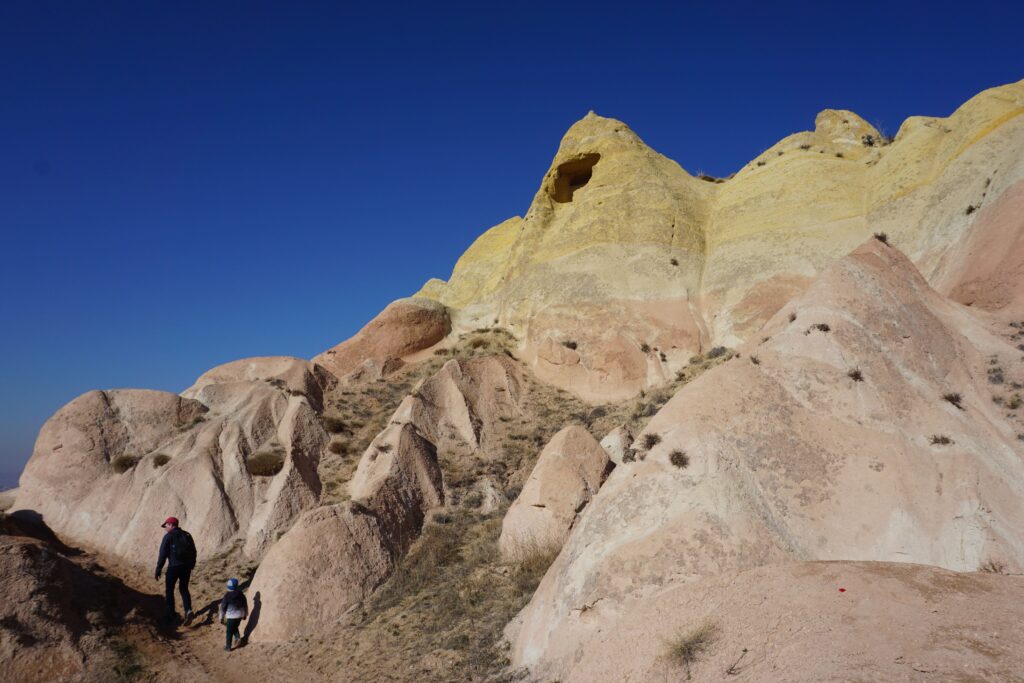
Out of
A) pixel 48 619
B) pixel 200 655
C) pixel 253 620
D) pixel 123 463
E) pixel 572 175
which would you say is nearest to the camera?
pixel 48 619

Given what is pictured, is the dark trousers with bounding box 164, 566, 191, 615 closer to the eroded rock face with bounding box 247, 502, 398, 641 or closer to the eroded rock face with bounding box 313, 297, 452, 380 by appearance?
the eroded rock face with bounding box 247, 502, 398, 641

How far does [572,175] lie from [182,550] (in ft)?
82.4

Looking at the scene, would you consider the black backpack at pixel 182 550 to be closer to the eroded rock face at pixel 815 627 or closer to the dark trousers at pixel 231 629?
the dark trousers at pixel 231 629

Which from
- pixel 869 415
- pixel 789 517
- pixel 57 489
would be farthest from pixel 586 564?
pixel 57 489

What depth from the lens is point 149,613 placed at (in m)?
11.9

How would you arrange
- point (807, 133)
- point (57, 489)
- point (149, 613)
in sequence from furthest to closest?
point (807, 133)
point (57, 489)
point (149, 613)

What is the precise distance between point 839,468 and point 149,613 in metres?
13.3

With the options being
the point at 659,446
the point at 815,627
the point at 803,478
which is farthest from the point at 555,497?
the point at 815,627

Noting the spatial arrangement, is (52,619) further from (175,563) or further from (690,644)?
(690,644)

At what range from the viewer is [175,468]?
16.7 metres

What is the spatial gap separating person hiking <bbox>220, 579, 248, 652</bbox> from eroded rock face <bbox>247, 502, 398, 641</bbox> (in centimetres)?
34

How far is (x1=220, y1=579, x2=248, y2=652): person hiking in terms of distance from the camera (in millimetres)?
10648

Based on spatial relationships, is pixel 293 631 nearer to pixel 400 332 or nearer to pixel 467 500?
pixel 467 500

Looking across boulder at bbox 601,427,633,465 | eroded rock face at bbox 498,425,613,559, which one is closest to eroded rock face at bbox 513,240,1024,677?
eroded rock face at bbox 498,425,613,559
